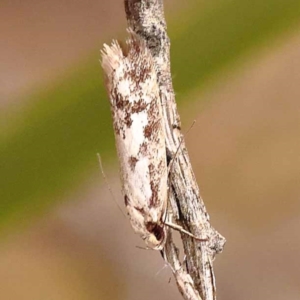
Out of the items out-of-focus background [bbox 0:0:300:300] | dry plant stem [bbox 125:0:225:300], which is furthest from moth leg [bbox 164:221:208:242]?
out-of-focus background [bbox 0:0:300:300]

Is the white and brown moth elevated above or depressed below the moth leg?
above

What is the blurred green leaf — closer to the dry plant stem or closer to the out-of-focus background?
the out-of-focus background

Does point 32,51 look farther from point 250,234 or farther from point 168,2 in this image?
point 250,234

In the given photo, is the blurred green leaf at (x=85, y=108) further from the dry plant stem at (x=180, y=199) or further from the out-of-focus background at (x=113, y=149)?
the dry plant stem at (x=180, y=199)

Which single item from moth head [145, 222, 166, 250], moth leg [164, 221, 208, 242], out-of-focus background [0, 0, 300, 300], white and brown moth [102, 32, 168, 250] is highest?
out-of-focus background [0, 0, 300, 300]

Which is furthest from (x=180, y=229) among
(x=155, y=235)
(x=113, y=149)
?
(x=113, y=149)

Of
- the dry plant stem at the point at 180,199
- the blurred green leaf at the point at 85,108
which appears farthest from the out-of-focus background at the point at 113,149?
the dry plant stem at the point at 180,199

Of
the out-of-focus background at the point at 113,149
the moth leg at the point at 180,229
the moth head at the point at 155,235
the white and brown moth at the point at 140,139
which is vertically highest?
the out-of-focus background at the point at 113,149
